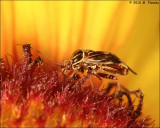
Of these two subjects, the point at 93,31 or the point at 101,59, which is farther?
the point at 93,31

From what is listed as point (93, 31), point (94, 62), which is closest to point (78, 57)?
point (94, 62)

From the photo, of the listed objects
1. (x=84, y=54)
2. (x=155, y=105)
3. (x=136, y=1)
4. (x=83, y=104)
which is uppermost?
(x=136, y=1)

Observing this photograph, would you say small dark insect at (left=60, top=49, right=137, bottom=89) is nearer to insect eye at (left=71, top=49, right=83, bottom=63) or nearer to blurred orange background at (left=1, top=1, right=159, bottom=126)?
insect eye at (left=71, top=49, right=83, bottom=63)

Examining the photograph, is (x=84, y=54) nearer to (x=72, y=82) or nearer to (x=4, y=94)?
(x=72, y=82)

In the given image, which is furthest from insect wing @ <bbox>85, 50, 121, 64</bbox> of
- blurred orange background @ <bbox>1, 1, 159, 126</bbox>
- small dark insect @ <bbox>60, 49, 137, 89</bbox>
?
blurred orange background @ <bbox>1, 1, 159, 126</bbox>

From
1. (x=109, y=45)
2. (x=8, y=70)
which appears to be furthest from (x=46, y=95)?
(x=109, y=45)

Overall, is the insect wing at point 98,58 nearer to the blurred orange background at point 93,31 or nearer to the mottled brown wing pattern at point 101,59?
the mottled brown wing pattern at point 101,59

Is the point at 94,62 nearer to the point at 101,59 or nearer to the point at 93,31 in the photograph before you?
the point at 101,59

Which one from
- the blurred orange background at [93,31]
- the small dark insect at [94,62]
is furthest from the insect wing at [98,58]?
the blurred orange background at [93,31]
